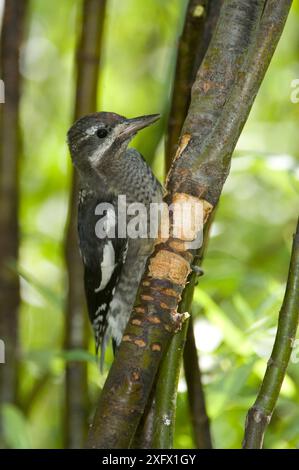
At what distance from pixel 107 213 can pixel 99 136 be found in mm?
300

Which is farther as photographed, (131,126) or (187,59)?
(131,126)

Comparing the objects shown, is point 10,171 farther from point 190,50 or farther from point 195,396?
point 195,396

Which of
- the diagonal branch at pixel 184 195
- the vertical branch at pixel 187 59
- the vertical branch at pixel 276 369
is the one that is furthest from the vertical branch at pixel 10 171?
the vertical branch at pixel 276 369

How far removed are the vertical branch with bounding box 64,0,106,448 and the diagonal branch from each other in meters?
1.07

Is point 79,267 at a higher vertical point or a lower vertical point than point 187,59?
lower

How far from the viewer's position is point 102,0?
260 centimetres

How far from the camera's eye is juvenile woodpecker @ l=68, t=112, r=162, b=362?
9.02 ft

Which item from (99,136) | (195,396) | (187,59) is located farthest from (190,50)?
(195,396)

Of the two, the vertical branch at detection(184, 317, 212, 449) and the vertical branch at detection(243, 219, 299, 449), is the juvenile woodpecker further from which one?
the vertical branch at detection(243, 219, 299, 449)

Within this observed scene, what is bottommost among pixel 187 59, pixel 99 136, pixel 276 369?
pixel 276 369

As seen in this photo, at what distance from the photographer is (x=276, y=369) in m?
1.40
